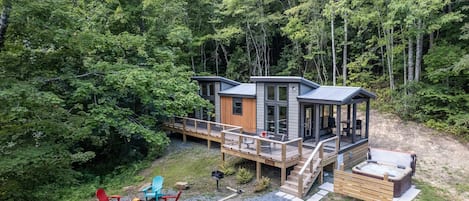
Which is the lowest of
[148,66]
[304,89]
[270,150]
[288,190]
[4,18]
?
[288,190]

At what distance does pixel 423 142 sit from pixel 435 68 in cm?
397

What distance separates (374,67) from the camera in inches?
790

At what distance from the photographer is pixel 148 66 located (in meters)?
14.2

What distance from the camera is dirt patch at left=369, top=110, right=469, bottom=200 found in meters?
9.20

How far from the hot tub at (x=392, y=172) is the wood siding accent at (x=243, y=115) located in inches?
205

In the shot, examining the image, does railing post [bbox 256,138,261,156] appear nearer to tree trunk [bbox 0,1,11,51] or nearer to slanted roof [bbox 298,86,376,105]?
slanted roof [bbox 298,86,376,105]

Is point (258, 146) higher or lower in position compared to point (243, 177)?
higher

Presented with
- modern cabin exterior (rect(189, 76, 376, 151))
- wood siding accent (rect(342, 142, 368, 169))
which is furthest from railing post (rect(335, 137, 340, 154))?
wood siding accent (rect(342, 142, 368, 169))

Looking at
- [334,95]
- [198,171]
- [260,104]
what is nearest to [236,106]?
[260,104]

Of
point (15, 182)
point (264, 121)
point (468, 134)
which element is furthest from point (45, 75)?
point (468, 134)

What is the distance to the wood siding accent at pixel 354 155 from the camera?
10.3m

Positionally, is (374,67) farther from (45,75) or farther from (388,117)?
(45,75)

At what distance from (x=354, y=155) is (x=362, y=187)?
9.76 feet

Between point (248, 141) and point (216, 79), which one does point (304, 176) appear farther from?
point (216, 79)
